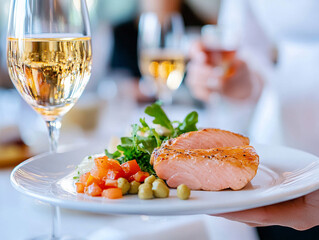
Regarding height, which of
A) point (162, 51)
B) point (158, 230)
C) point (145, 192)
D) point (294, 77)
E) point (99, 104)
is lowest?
point (158, 230)

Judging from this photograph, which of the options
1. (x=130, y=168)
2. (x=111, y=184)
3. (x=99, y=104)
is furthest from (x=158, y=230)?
(x=99, y=104)

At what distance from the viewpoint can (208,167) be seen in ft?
3.98

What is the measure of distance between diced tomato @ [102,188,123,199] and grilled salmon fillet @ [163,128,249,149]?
0.35 m

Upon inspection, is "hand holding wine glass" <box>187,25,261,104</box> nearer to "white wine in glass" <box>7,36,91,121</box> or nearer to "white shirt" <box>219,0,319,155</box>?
"white shirt" <box>219,0,319,155</box>

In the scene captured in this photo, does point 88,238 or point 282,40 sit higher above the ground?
point 282,40

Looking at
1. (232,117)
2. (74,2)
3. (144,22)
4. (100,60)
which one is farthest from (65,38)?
(100,60)

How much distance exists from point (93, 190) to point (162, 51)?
1.96 m

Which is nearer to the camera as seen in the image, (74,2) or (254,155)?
(254,155)

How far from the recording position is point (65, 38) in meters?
1.35

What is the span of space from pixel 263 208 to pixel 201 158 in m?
0.22

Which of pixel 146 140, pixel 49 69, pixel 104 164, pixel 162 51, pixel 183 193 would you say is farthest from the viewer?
pixel 162 51

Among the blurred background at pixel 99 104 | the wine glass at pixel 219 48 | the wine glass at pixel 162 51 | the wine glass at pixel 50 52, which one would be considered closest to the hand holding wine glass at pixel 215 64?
the wine glass at pixel 219 48

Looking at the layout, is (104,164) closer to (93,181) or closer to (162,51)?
(93,181)

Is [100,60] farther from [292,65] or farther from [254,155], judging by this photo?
[254,155]
